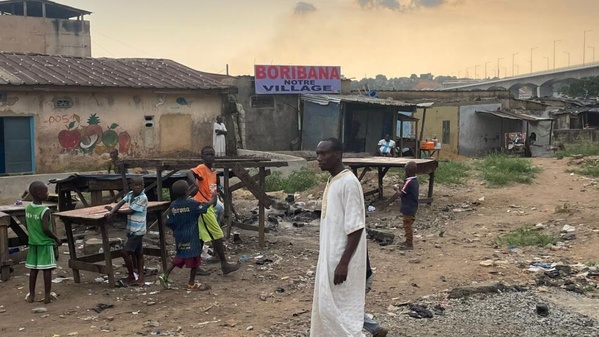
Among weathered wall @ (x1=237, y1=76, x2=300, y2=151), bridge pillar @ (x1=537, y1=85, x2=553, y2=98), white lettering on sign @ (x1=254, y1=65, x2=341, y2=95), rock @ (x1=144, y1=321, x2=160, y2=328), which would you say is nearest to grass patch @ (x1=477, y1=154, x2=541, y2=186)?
white lettering on sign @ (x1=254, y1=65, x2=341, y2=95)

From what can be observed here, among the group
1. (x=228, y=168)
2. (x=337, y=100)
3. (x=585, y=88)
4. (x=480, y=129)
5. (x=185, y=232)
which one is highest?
(x=585, y=88)

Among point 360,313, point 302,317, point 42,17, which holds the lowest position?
point 302,317

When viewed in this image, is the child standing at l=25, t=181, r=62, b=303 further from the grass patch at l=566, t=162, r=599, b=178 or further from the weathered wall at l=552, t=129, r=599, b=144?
the weathered wall at l=552, t=129, r=599, b=144

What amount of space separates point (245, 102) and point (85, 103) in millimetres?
7475

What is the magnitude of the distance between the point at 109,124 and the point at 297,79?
8.32 m

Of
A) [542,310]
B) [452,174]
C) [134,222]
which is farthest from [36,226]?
[452,174]

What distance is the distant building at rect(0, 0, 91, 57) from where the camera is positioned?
30641 millimetres

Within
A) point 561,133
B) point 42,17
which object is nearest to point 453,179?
point 561,133

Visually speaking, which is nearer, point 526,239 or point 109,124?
point 526,239

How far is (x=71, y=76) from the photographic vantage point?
53.6 feet

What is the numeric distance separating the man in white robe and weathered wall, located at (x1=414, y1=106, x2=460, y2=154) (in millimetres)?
24575

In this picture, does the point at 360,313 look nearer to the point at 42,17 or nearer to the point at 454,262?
the point at 454,262

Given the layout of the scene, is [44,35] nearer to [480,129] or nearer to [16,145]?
[16,145]

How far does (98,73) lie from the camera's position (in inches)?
686
